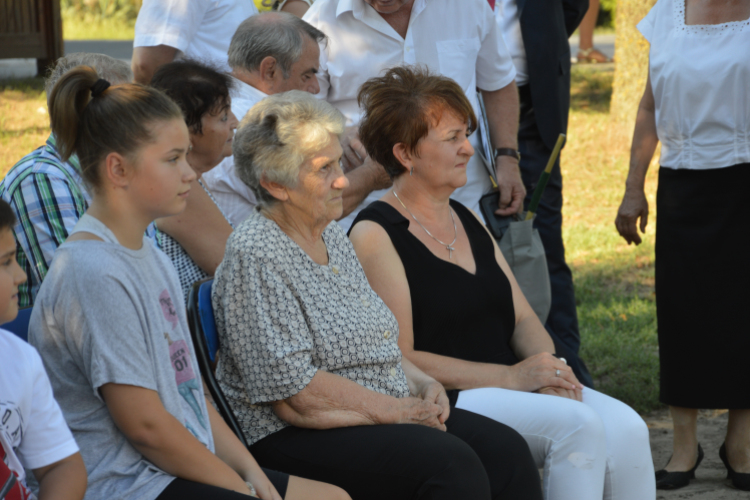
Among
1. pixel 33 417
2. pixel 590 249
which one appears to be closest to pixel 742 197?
pixel 33 417

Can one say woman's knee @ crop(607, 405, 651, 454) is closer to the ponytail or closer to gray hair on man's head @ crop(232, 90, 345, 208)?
gray hair on man's head @ crop(232, 90, 345, 208)

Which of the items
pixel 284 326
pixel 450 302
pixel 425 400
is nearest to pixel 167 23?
pixel 450 302

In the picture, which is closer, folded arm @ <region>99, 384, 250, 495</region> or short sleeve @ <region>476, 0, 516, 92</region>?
folded arm @ <region>99, 384, 250, 495</region>

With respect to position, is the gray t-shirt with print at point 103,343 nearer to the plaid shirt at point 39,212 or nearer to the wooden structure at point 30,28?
the plaid shirt at point 39,212

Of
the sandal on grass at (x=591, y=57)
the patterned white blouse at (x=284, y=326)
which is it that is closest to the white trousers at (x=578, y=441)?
Result: the patterned white blouse at (x=284, y=326)

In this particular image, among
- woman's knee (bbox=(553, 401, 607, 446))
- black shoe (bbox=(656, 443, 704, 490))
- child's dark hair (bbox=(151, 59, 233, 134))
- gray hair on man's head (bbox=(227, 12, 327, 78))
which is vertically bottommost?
black shoe (bbox=(656, 443, 704, 490))

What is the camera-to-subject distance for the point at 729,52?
10.7ft

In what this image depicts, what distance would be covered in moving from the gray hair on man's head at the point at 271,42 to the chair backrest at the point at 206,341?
121cm

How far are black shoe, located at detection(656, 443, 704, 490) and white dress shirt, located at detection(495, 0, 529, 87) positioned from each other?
235cm

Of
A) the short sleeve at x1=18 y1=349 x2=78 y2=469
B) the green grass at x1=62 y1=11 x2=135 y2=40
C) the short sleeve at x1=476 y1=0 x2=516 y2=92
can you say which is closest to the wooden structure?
the green grass at x1=62 y1=11 x2=135 y2=40

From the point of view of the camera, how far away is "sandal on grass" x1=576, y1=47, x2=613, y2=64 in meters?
15.2

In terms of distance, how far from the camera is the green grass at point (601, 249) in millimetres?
4715

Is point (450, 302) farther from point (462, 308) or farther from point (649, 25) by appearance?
point (649, 25)

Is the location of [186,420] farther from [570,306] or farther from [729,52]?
[570,306]
